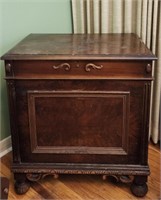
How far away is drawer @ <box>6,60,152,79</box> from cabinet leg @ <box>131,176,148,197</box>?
1.68 ft

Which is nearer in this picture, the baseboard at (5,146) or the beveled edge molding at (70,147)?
the beveled edge molding at (70,147)

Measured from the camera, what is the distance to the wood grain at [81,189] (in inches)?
54.7

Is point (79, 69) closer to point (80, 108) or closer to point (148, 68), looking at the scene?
point (80, 108)

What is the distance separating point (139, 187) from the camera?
1.37m

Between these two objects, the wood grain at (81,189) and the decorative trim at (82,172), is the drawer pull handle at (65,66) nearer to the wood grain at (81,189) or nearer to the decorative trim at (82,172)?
the decorative trim at (82,172)

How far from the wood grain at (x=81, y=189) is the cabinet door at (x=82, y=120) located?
18 centimetres

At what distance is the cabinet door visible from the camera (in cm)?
122

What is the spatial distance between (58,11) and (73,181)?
101 cm

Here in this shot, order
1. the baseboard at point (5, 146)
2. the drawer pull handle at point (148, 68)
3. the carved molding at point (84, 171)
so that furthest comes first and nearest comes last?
the baseboard at point (5, 146), the carved molding at point (84, 171), the drawer pull handle at point (148, 68)

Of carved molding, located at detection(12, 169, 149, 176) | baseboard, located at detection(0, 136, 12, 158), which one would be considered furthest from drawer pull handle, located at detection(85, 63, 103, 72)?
baseboard, located at detection(0, 136, 12, 158)

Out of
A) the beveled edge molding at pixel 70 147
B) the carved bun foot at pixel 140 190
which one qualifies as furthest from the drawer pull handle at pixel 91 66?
the carved bun foot at pixel 140 190

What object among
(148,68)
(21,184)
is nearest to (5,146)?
(21,184)

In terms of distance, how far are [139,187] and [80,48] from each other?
2.37 feet

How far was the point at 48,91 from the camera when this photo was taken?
1.24 metres
